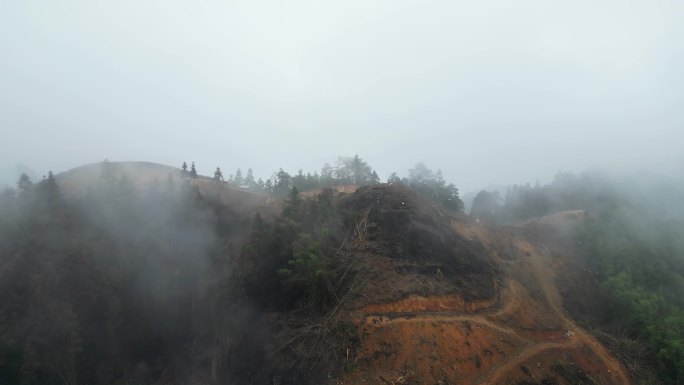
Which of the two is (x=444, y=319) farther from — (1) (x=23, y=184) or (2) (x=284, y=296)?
(1) (x=23, y=184)

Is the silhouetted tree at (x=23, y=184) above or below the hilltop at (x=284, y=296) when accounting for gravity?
above

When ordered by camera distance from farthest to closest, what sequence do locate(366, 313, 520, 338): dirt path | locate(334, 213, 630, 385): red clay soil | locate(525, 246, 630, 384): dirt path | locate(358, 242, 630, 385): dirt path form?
locate(525, 246, 630, 384): dirt path → locate(366, 313, 520, 338): dirt path → locate(358, 242, 630, 385): dirt path → locate(334, 213, 630, 385): red clay soil

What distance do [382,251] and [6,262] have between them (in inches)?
1166

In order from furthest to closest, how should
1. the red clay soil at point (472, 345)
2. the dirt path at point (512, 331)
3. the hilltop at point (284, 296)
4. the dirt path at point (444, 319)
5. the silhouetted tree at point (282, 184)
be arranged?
the silhouetted tree at point (282, 184) < the dirt path at point (444, 319) < the hilltop at point (284, 296) < the dirt path at point (512, 331) < the red clay soil at point (472, 345)

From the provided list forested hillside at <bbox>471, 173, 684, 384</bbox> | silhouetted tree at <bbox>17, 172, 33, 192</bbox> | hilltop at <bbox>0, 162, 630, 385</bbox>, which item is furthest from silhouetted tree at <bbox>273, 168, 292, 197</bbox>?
forested hillside at <bbox>471, 173, 684, 384</bbox>

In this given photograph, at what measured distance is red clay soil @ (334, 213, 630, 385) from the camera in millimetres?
19484

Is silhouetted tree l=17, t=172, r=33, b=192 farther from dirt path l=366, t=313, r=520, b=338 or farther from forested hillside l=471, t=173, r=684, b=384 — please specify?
forested hillside l=471, t=173, r=684, b=384

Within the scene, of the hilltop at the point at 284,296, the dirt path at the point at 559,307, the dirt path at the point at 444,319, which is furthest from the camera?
the dirt path at the point at 559,307

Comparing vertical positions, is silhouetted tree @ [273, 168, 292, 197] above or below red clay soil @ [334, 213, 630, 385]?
above

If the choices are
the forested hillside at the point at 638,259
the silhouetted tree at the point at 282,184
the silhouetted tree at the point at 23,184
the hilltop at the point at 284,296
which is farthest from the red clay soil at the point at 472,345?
the silhouetted tree at the point at 23,184

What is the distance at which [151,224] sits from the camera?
34875 millimetres

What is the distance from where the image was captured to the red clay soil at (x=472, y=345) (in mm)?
19484

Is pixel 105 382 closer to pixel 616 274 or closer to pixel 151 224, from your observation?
pixel 151 224

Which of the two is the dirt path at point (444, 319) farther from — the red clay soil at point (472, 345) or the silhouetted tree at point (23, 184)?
the silhouetted tree at point (23, 184)
